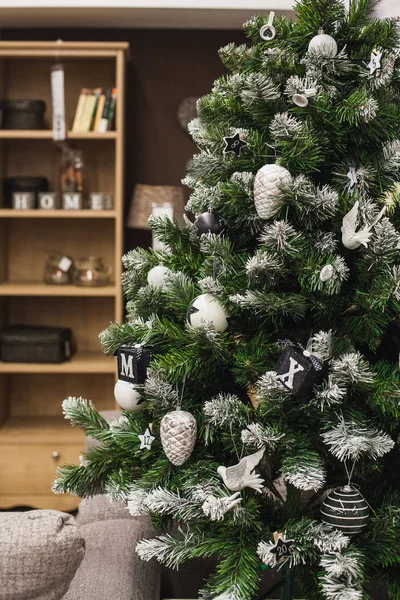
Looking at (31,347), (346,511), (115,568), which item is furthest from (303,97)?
(31,347)

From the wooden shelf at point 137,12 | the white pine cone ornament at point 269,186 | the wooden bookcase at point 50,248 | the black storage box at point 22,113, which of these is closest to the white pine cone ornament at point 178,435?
the white pine cone ornament at point 269,186

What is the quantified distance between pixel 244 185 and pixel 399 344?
34 centimetres

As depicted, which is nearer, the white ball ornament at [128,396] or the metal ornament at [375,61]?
the metal ornament at [375,61]

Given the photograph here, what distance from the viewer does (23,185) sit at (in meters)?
3.52

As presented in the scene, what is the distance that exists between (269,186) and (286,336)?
24 cm

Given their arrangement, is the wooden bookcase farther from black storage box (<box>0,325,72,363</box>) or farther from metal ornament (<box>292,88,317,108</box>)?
metal ornament (<box>292,88,317,108</box>)

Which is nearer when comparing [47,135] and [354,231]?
[354,231]

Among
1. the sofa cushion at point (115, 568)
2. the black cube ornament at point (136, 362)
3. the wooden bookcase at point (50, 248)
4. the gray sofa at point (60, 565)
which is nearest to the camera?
the gray sofa at point (60, 565)

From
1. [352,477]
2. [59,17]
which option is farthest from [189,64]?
[352,477]

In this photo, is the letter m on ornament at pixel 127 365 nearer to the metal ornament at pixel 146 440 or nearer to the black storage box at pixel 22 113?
the metal ornament at pixel 146 440

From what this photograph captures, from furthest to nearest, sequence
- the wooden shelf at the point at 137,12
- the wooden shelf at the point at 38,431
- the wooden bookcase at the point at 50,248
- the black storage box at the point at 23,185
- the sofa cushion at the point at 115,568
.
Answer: the wooden bookcase at the point at 50,248, the black storage box at the point at 23,185, the wooden shelf at the point at 38,431, the wooden shelf at the point at 137,12, the sofa cushion at the point at 115,568

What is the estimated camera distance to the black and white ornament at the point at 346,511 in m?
0.93

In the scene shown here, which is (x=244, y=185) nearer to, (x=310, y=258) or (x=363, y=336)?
(x=310, y=258)

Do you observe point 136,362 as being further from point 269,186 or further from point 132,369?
point 269,186
